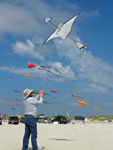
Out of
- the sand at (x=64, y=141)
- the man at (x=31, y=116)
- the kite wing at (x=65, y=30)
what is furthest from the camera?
the kite wing at (x=65, y=30)

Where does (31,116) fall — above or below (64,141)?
above

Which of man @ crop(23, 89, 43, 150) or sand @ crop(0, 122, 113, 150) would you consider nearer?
man @ crop(23, 89, 43, 150)

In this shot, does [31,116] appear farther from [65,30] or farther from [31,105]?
[65,30]

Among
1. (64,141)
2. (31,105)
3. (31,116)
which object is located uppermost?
(31,105)

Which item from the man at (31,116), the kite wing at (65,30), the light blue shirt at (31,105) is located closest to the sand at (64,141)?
the man at (31,116)

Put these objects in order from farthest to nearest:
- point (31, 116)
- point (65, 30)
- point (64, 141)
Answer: point (65, 30), point (64, 141), point (31, 116)

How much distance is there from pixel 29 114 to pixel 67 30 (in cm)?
968

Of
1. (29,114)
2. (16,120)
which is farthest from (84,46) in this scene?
(16,120)

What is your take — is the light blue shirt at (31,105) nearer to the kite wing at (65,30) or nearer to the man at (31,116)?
the man at (31,116)

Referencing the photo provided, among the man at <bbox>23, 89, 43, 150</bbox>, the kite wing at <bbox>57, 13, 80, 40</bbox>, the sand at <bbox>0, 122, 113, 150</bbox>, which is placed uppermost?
the kite wing at <bbox>57, 13, 80, 40</bbox>

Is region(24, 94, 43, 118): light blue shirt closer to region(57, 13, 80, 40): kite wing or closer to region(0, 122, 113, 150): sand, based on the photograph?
region(0, 122, 113, 150): sand

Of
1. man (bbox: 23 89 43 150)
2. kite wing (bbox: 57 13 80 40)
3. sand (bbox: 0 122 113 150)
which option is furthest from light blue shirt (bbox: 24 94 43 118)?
kite wing (bbox: 57 13 80 40)

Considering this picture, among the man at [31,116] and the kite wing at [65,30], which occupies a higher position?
the kite wing at [65,30]

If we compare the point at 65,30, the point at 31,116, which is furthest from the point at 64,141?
the point at 65,30
